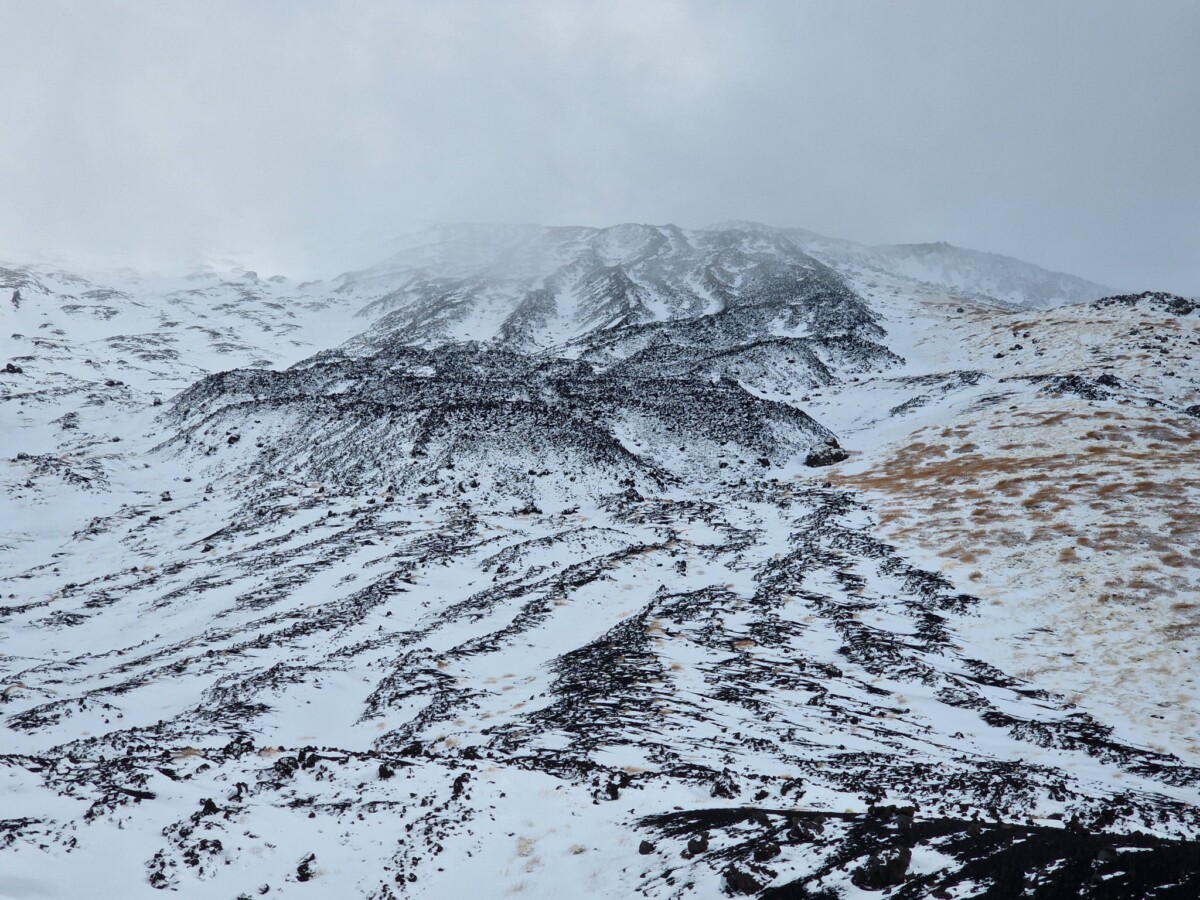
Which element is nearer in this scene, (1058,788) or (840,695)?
(1058,788)

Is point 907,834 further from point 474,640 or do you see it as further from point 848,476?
point 848,476

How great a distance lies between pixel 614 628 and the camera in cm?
2031

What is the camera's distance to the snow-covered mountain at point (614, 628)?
8.49 m

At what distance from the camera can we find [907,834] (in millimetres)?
7438

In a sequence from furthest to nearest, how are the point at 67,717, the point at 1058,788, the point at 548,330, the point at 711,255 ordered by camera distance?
1. the point at 711,255
2. the point at 548,330
3. the point at 67,717
4. the point at 1058,788

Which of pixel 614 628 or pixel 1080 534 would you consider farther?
pixel 1080 534

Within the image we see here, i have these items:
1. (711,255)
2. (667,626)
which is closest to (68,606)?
(667,626)

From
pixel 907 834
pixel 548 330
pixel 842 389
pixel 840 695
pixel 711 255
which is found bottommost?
pixel 840 695

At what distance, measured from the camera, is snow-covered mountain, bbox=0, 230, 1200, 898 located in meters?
8.49

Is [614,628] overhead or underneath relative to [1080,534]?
underneath

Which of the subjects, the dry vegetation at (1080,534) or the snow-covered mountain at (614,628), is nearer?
the snow-covered mountain at (614,628)

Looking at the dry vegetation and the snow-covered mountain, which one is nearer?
the snow-covered mountain

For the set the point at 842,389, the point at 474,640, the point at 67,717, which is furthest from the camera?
the point at 842,389

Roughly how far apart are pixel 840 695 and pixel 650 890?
10.0 m
